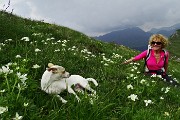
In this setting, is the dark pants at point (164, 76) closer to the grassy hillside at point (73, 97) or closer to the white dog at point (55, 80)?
the grassy hillside at point (73, 97)

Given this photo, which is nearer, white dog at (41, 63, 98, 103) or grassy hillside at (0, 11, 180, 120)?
grassy hillside at (0, 11, 180, 120)

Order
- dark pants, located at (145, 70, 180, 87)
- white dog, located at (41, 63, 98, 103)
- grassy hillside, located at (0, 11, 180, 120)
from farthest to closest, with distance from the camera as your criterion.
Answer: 1. dark pants, located at (145, 70, 180, 87)
2. white dog, located at (41, 63, 98, 103)
3. grassy hillside, located at (0, 11, 180, 120)

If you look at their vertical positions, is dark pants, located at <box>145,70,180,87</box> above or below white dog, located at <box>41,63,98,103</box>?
below

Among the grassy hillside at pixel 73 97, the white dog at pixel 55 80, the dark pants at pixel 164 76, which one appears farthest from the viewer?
the dark pants at pixel 164 76

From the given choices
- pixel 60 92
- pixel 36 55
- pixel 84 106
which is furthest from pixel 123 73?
pixel 84 106

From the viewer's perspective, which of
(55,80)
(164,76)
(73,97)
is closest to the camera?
(73,97)

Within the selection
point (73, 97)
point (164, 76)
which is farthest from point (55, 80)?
point (164, 76)

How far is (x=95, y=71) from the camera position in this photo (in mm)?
11031

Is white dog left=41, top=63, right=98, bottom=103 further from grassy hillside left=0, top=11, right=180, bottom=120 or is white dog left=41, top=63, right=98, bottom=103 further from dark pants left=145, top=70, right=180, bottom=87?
dark pants left=145, top=70, right=180, bottom=87

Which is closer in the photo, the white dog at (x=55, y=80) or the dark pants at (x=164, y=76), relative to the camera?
the white dog at (x=55, y=80)

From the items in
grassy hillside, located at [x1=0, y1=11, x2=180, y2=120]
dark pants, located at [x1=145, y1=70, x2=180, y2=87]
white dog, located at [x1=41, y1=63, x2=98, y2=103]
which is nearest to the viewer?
grassy hillside, located at [x1=0, y1=11, x2=180, y2=120]

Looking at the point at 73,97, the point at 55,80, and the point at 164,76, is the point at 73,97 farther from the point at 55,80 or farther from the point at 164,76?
the point at 164,76

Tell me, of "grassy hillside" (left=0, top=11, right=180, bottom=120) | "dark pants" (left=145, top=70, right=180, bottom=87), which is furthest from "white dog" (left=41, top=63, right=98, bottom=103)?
"dark pants" (left=145, top=70, right=180, bottom=87)

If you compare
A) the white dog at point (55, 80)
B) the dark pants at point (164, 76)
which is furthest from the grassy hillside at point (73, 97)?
the dark pants at point (164, 76)
